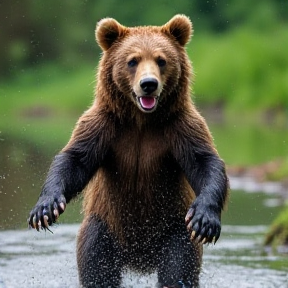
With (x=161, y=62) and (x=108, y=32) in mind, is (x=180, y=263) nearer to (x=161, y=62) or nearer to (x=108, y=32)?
(x=161, y=62)

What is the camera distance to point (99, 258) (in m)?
7.62

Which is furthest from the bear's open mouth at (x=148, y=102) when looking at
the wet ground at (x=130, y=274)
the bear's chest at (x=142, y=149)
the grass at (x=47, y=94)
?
the grass at (x=47, y=94)

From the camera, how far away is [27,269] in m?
9.04

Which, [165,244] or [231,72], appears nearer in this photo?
[165,244]

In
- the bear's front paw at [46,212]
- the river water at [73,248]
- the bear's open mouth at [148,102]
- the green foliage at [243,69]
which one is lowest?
the green foliage at [243,69]

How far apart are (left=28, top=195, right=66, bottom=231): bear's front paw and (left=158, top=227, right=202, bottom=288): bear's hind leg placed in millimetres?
898

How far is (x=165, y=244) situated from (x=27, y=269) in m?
1.86

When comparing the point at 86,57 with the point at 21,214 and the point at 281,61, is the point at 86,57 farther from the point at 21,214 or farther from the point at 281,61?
the point at 21,214

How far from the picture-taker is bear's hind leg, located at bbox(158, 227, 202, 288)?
7.48 m

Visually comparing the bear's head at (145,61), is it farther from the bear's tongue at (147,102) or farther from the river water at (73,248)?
the river water at (73,248)

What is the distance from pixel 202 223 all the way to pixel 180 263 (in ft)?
1.96

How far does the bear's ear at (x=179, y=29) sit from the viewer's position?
7.59 metres

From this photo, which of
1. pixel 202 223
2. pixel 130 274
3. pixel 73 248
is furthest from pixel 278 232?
pixel 202 223

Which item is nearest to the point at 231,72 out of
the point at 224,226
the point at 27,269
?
the point at 224,226
